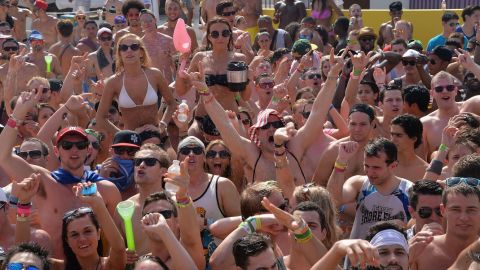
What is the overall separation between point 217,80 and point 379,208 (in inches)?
115

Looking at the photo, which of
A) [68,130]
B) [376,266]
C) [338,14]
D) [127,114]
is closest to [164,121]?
[127,114]

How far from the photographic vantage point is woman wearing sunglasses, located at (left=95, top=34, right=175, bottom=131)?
29.2 feet

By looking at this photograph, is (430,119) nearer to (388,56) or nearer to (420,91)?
(420,91)

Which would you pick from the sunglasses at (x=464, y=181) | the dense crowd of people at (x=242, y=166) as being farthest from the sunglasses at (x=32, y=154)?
the sunglasses at (x=464, y=181)

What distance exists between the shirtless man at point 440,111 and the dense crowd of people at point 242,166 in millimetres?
16

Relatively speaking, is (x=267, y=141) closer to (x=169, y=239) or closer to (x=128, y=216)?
(x=128, y=216)

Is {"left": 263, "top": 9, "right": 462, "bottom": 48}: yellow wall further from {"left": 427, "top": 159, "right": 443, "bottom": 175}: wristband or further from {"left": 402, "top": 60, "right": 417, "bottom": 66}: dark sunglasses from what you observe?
{"left": 427, "top": 159, "right": 443, "bottom": 175}: wristband

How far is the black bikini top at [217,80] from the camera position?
9.12m

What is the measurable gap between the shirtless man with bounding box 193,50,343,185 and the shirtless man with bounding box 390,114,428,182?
0.56 metres

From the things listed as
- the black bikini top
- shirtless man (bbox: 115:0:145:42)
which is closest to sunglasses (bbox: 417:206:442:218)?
the black bikini top

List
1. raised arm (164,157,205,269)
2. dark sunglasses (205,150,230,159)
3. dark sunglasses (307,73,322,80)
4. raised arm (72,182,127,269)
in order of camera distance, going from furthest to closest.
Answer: dark sunglasses (307,73,322,80), dark sunglasses (205,150,230,159), raised arm (72,182,127,269), raised arm (164,157,205,269)

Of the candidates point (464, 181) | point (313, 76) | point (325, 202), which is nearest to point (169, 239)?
point (325, 202)

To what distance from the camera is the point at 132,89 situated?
897 cm

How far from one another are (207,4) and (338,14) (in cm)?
343
